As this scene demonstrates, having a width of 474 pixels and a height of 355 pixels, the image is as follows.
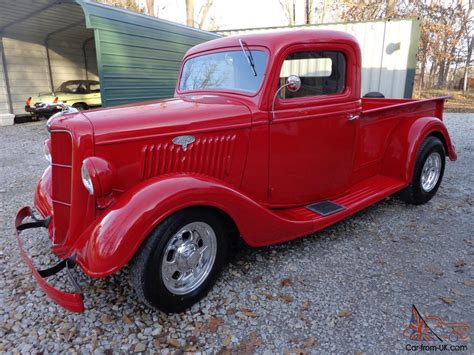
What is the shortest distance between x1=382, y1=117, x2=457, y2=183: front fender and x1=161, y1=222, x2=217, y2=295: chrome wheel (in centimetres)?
255

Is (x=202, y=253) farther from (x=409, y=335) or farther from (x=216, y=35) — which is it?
(x=216, y=35)

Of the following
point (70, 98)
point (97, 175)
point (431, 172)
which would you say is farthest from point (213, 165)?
point (70, 98)

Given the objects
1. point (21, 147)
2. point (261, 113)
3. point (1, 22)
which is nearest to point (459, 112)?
point (261, 113)

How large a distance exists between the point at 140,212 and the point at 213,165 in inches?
29.5

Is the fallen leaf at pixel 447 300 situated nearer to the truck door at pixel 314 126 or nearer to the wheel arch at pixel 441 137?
the truck door at pixel 314 126

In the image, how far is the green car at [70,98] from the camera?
12.2 m

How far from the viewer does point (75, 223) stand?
232 centimetres

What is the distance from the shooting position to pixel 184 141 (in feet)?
8.06

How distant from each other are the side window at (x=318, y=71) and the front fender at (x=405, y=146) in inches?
47.6

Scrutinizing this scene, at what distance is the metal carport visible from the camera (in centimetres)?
811

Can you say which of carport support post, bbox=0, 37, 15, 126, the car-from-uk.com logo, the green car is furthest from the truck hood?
carport support post, bbox=0, 37, 15, 126

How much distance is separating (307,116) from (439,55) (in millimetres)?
19857

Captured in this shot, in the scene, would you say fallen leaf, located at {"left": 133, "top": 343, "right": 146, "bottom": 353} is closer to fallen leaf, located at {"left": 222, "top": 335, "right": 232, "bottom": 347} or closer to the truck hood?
fallen leaf, located at {"left": 222, "top": 335, "right": 232, "bottom": 347}

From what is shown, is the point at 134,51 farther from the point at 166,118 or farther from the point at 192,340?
the point at 192,340
